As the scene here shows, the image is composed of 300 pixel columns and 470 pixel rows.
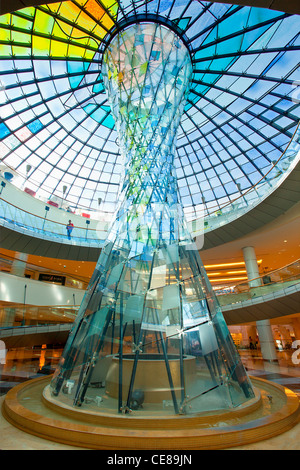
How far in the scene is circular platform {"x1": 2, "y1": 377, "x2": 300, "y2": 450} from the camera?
3959mm

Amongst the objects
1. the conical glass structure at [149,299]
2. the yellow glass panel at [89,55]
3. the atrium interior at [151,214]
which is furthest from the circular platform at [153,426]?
the yellow glass panel at [89,55]

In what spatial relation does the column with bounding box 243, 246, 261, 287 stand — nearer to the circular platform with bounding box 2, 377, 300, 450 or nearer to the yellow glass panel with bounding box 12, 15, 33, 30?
the circular platform with bounding box 2, 377, 300, 450

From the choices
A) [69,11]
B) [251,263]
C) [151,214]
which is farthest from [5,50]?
[251,263]

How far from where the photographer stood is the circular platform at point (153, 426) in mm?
3959

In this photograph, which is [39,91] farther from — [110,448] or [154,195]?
[110,448]

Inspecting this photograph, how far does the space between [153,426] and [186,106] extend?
17.3m

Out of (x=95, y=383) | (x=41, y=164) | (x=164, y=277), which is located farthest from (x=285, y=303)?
(x=41, y=164)

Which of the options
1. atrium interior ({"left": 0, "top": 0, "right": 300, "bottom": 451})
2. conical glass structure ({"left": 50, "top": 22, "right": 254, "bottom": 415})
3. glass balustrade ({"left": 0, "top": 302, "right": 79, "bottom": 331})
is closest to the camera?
atrium interior ({"left": 0, "top": 0, "right": 300, "bottom": 451})

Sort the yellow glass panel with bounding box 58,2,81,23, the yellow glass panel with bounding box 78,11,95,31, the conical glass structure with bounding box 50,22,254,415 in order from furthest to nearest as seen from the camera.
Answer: the yellow glass panel with bounding box 78,11,95,31 → the yellow glass panel with bounding box 58,2,81,23 → the conical glass structure with bounding box 50,22,254,415

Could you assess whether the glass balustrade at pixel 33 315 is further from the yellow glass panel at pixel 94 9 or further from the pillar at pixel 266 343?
the yellow glass panel at pixel 94 9

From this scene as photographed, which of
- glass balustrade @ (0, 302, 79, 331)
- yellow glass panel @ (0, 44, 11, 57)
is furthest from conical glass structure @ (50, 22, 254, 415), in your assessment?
glass balustrade @ (0, 302, 79, 331)

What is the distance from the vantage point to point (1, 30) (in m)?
11.1

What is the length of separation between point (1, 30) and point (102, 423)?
14.6 meters

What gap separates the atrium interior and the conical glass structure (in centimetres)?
5
